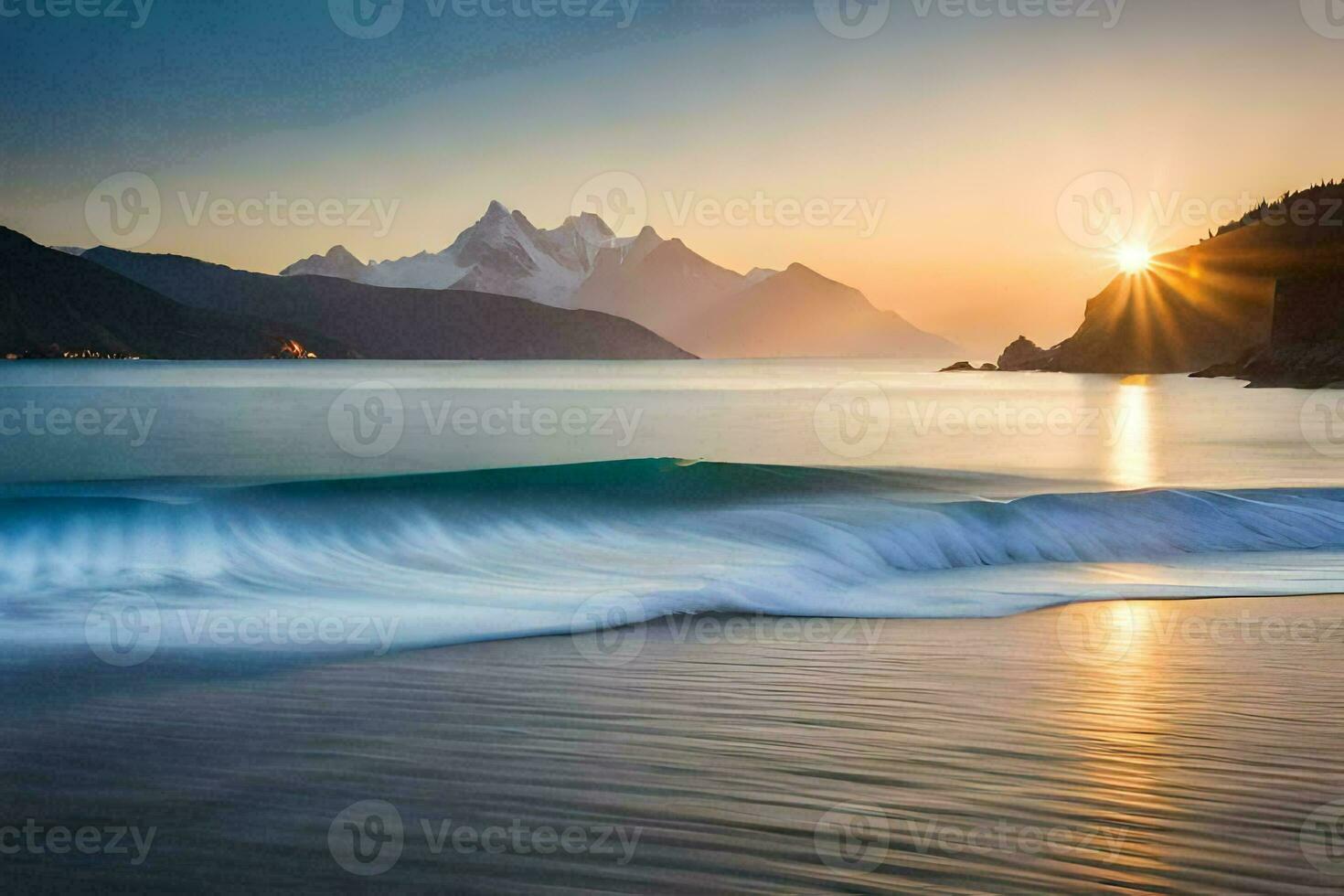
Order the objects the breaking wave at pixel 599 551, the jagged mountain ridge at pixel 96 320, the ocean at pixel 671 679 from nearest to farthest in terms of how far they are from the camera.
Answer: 1. the ocean at pixel 671 679
2. the breaking wave at pixel 599 551
3. the jagged mountain ridge at pixel 96 320

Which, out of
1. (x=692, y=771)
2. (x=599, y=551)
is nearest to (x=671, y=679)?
(x=692, y=771)

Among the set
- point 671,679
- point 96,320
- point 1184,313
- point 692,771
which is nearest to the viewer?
point 692,771

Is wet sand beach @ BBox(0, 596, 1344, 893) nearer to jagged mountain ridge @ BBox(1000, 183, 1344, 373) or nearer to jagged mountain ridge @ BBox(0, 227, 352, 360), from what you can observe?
jagged mountain ridge @ BBox(1000, 183, 1344, 373)

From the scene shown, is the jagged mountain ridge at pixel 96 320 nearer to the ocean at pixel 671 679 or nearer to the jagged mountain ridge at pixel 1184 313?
the jagged mountain ridge at pixel 1184 313

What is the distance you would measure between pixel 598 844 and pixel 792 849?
776 millimetres

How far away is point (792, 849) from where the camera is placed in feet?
14.1

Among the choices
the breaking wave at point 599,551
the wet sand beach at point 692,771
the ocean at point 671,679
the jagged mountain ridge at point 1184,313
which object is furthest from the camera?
the jagged mountain ridge at point 1184,313

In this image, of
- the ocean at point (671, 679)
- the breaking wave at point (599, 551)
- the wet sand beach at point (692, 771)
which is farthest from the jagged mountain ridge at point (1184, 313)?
the wet sand beach at point (692, 771)

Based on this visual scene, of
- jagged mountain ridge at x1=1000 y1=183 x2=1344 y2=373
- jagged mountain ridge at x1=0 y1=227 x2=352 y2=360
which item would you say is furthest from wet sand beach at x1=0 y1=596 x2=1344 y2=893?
jagged mountain ridge at x1=0 y1=227 x2=352 y2=360

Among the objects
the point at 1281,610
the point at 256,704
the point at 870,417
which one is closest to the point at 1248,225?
the point at 870,417

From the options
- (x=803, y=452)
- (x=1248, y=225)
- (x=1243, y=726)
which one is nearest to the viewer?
(x=1243, y=726)

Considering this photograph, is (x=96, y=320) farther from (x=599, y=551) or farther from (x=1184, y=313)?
(x=599, y=551)

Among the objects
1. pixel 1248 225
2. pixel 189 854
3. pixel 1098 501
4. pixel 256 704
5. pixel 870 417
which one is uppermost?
pixel 1248 225

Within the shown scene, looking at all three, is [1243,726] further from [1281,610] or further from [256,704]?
[256,704]
